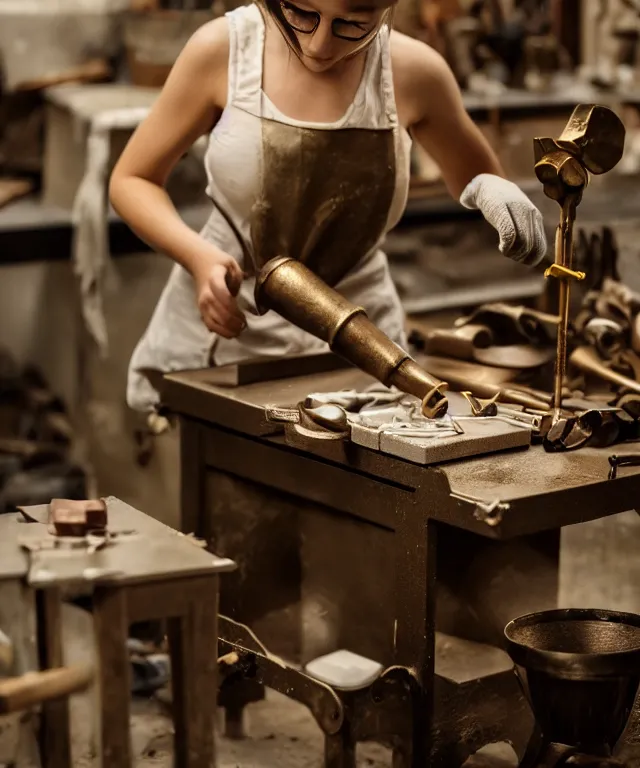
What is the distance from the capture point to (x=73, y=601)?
88.1 inches

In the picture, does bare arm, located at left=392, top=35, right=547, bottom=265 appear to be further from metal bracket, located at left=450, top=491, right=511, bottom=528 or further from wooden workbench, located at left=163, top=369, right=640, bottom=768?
metal bracket, located at left=450, top=491, right=511, bottom=528

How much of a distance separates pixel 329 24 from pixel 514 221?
52cm

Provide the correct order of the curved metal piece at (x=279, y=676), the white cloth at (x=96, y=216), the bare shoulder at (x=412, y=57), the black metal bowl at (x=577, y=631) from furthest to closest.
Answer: the white cloth at (x=96, y=216) < the bare shoulder at (x=412, y=57) < the curved metal piece at (x=279, y=676) < the black metal bowl at (x=577, y=631)

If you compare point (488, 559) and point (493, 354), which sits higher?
point (493, 354)

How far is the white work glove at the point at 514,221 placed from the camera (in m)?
2.77

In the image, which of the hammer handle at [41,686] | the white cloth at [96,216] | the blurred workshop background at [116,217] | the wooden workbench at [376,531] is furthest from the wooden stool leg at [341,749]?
the white cloth at [96,216]

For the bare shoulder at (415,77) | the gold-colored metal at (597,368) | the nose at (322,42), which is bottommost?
the gold-colored metal at (597,368)

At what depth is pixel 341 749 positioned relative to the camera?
9.10ft

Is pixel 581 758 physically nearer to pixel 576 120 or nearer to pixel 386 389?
pixel 386 389

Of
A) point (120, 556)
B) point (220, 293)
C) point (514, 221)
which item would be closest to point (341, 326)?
point (220, 293)

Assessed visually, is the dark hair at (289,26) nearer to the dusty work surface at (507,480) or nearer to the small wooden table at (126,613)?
the dusty work surface at (507,480)

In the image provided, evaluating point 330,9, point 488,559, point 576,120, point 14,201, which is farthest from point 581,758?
point 14,201

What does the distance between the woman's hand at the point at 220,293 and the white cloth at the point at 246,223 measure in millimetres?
194

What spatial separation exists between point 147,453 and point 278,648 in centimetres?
135
